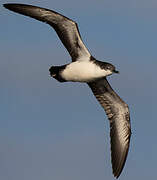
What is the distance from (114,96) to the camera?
26016mm

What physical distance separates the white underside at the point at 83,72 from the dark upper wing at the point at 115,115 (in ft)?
7.44

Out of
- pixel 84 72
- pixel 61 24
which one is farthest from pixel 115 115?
pixel 61 24

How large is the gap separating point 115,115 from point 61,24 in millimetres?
4832

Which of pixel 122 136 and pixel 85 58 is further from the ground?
pixel 85 58

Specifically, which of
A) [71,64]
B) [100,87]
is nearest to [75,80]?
[71,64]

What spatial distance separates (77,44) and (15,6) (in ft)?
8.64

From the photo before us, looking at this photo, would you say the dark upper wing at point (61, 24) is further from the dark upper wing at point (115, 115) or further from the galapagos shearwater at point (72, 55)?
the dark upper wing at point (115, 115)

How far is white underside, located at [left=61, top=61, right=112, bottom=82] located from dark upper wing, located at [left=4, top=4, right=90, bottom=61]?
0.39 meters

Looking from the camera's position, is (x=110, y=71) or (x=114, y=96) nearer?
(x=110, y=71)

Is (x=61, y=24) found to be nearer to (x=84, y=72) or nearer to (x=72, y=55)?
(x=72, y=55)

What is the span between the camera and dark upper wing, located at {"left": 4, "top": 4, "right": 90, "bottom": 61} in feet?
76.4

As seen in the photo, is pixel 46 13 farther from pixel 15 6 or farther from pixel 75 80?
pixel 75 80

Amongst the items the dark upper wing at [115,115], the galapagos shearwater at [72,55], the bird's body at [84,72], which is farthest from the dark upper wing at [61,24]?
the dark upper wing at [115,115]

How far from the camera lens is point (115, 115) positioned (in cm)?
2617
